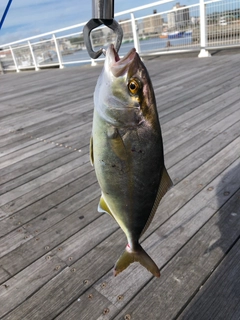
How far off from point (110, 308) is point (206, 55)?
9.22 metres

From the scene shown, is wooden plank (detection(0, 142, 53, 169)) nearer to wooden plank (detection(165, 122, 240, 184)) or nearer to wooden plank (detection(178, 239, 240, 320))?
wooden plank (detection(165, 122, 240, 184))

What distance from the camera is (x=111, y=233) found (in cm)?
236

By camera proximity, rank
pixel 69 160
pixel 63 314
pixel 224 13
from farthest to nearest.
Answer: pixel 224 13, pixel 69 160, pixel 63 314

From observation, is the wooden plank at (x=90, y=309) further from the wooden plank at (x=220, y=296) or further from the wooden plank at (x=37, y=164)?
the wooden plank at (x=37, y=164)

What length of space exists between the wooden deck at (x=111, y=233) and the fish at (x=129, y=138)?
90 cm

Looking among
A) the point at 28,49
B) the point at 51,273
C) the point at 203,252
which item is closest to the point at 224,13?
the point at 203,252

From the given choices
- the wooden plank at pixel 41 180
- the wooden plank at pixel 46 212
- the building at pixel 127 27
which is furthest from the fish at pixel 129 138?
the building at pixel 127 27

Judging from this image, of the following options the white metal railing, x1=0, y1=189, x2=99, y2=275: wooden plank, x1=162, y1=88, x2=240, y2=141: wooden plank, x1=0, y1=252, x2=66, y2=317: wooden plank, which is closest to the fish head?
x1=0, y1=252, x2=66, y2=317: wooden plank

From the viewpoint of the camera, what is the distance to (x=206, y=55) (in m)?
9.27

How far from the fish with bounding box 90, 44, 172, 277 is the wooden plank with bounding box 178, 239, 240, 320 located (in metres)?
0.89

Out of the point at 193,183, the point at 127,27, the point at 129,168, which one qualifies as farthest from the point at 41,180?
the point at 127,27

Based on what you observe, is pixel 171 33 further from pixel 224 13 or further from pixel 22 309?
pixel 22 309

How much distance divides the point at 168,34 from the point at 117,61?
9802 millimetres

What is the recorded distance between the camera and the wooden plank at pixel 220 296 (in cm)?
166
